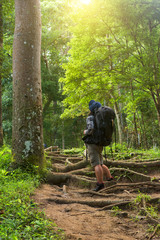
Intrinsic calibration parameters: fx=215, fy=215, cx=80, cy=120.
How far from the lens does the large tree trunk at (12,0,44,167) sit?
5.82m

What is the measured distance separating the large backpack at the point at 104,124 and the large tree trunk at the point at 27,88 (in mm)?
1639

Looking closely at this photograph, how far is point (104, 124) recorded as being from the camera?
18.7 feet

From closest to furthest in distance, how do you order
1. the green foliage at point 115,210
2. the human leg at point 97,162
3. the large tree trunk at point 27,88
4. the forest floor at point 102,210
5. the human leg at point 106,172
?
1. the forest floor at point 102,210
2. the green foliage at point 115,210
3. the human leg at point 97,162
4. the large tree trunk at point 27,88
5. the human leg at point 106,172

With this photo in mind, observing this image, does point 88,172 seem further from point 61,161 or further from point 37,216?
point 37,216

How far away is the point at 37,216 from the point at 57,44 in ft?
85.3

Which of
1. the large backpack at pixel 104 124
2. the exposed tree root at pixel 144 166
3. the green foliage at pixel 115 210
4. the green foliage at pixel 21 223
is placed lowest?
the green foliage at pixel 115 210

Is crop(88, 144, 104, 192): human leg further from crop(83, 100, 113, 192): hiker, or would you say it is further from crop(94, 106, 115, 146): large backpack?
crop(94, 106, 115, 146): large backpack

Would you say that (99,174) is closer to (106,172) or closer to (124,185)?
(106,172)

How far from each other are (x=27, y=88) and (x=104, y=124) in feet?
7.77

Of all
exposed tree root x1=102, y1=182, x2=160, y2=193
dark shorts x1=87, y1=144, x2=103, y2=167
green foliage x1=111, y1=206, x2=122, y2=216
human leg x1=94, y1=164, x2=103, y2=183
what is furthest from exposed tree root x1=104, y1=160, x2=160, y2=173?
green foliage x1=111, y1=206, x2=122, y2=216

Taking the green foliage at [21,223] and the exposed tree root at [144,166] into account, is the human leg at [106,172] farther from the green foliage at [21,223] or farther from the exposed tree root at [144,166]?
the green foliage at [21,223]

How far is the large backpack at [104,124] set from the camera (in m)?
5.70

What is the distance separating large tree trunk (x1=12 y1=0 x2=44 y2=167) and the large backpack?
164 centimetres

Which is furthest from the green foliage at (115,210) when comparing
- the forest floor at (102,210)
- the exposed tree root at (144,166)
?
the exposed tree root at (144,166)
